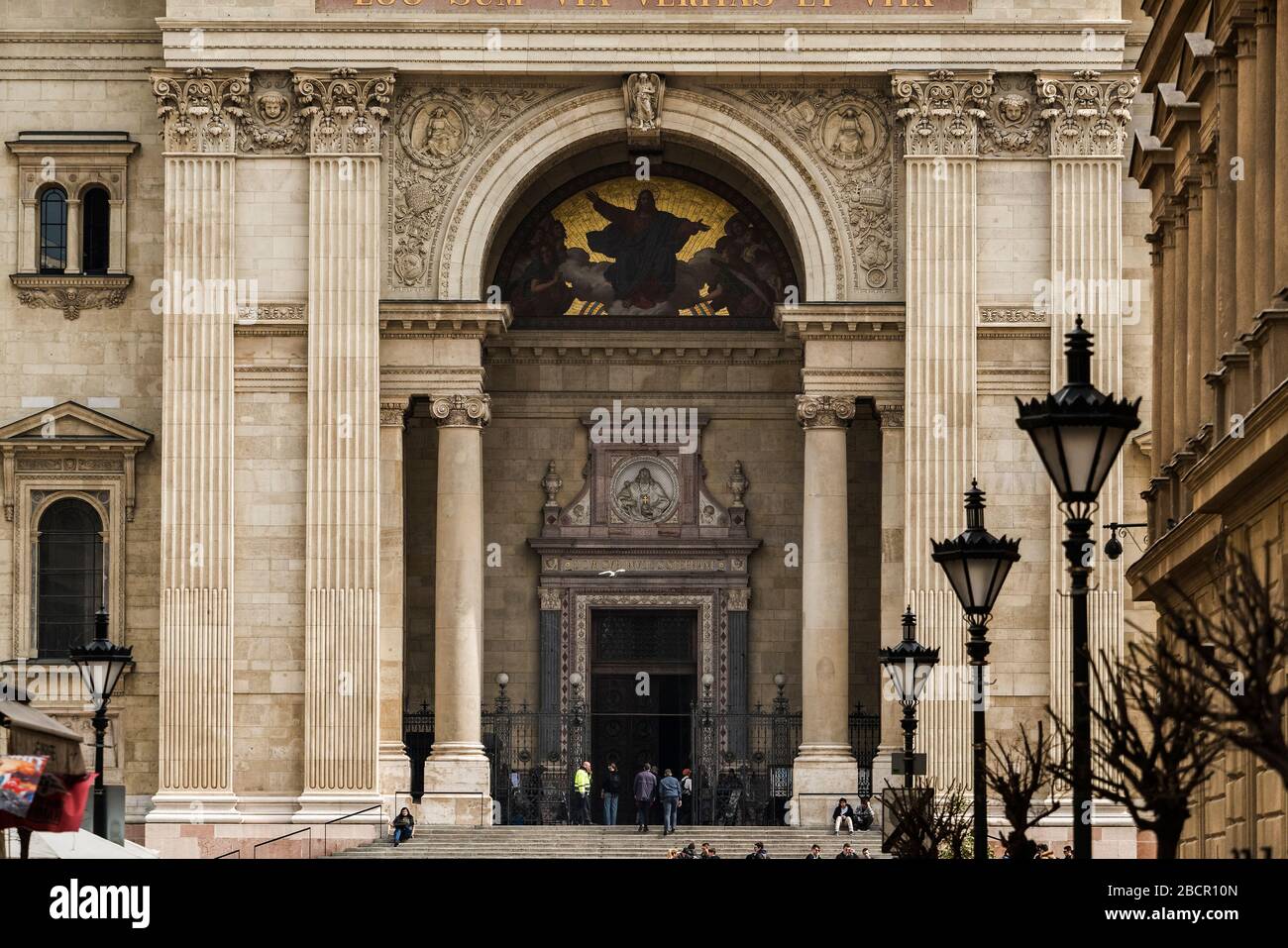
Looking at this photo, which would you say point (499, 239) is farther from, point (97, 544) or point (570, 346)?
point (97, 544)

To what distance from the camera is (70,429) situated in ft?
176

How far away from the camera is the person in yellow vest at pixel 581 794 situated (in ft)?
178

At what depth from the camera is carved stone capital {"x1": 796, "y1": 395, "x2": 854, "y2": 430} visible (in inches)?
Answer: 2088

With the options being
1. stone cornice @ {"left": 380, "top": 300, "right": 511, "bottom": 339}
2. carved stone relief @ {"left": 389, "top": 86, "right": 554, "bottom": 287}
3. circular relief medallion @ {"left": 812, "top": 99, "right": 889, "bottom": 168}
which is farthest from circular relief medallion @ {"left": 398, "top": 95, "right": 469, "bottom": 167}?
circular relief medallion @ {"left": 812, "top": 99, "right": 889, "bottom": 168}

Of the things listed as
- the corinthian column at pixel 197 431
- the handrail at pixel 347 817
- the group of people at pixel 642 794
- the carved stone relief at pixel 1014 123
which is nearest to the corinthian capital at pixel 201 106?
the corinthian column at pixel 197 431

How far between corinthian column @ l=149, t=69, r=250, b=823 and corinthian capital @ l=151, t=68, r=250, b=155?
19 mm

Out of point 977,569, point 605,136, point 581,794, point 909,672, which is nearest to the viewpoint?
point 977,569

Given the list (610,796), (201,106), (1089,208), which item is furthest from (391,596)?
(1089,208)

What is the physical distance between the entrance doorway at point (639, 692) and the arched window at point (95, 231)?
12.7 m

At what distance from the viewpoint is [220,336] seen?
5234cm

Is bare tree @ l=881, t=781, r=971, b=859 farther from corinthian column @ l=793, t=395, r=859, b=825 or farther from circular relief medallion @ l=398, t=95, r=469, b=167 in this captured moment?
circular relief medallion @ l=398, t=95, r=469, b=167

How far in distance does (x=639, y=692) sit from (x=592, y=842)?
728cm

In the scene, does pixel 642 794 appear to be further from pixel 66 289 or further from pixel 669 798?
pixel 66 289
